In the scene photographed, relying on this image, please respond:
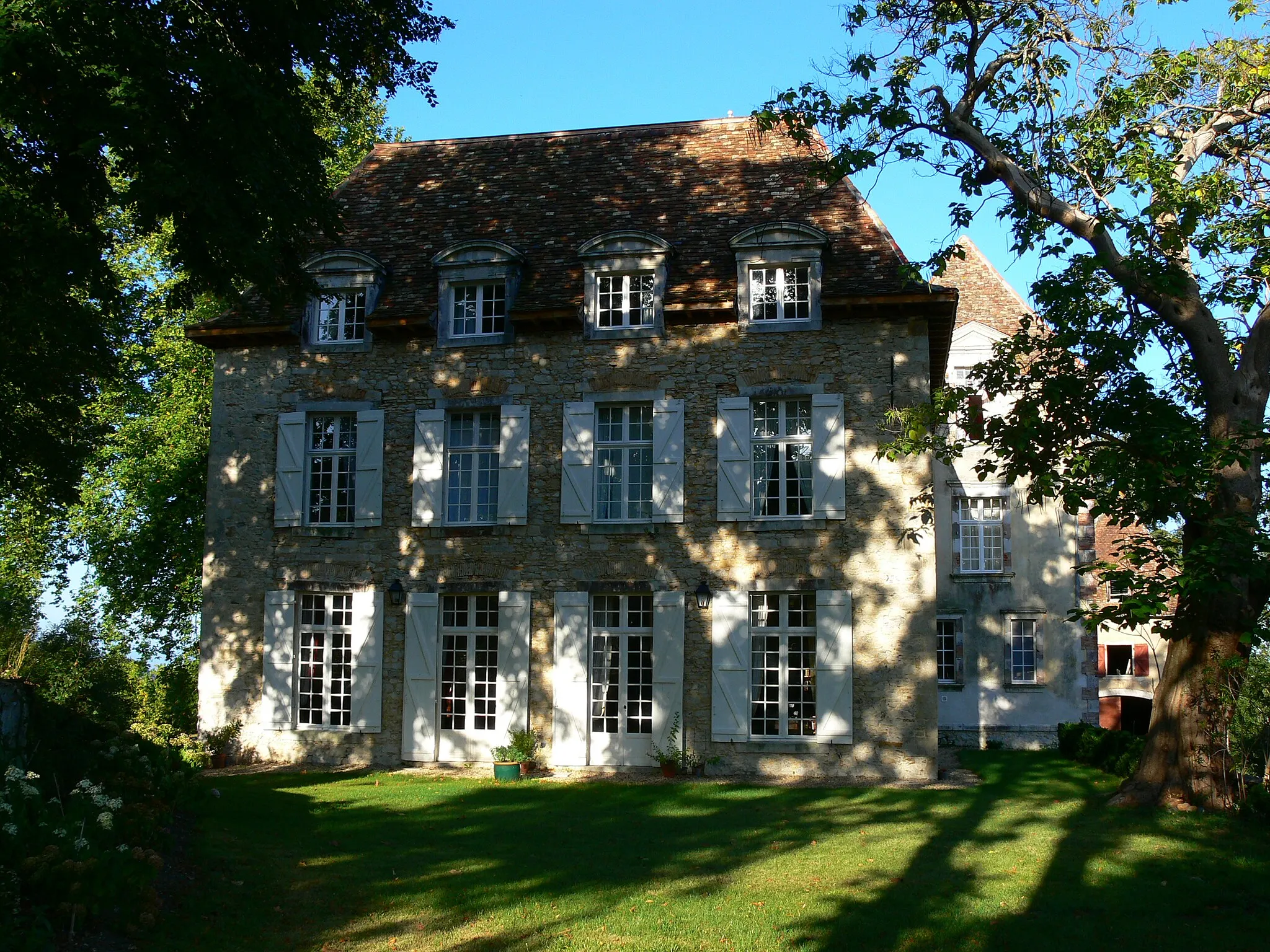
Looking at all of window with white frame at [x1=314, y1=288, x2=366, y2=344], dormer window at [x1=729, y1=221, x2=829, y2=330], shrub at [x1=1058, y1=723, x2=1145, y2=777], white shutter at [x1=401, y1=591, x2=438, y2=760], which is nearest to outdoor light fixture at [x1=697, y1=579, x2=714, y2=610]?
dormer window at [x1=729, y1=221, x2=829, y2=330]

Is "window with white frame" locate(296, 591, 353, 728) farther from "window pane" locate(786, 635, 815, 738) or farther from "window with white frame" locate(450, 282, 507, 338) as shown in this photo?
"window pane" locate(786, 635, 815, 738)

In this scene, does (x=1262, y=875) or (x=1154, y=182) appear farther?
(x=1154, y=182)

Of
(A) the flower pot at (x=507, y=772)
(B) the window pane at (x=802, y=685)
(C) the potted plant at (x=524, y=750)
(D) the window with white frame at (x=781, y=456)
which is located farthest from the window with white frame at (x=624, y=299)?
(A) the flower pot at (x=507, y=772)

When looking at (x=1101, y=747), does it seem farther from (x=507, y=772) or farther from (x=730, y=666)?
(x=507, y=772)

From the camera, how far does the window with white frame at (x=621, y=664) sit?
15.3 meters

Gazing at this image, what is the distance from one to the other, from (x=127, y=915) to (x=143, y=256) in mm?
19974

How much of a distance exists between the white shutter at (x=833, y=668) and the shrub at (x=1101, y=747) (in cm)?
352

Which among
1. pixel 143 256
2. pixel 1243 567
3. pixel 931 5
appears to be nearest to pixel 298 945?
pixel 1243 567

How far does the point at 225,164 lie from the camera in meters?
10.6

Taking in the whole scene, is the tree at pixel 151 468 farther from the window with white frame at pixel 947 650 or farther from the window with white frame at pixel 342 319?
the window with white frame at pixel 947 650

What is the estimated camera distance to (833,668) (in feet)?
47.9

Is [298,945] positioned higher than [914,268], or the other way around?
[914,268]

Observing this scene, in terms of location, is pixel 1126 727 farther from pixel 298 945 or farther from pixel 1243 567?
pixel 298 945

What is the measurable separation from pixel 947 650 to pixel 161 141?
58.0ft
